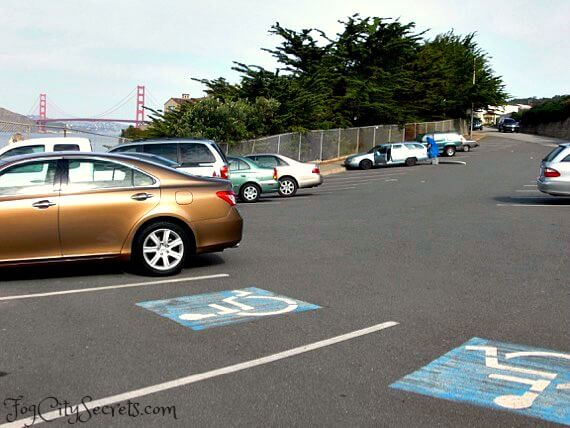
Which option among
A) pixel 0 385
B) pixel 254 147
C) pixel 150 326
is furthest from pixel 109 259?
pixel 254 147

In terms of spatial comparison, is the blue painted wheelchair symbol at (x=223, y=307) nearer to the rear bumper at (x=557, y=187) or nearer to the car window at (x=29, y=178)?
the car window at (x=29, y=178)

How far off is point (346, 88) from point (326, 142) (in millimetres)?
8739

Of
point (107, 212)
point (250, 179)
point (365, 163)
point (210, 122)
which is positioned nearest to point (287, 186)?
point (250, 179)

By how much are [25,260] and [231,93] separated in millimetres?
34835

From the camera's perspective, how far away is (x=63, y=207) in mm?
8375

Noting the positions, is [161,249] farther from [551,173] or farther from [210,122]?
[210,122]

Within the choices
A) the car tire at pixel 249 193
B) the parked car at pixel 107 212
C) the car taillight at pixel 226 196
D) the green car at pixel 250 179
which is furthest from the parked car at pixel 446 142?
the parked car at pixel 107 212

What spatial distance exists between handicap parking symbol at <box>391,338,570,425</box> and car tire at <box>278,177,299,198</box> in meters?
17.4

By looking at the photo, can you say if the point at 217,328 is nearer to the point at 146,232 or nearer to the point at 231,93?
the point at 146,232

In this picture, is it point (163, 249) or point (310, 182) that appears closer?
point (163, 249)

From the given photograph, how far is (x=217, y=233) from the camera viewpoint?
909 cm

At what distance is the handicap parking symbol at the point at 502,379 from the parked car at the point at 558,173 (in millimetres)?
13173

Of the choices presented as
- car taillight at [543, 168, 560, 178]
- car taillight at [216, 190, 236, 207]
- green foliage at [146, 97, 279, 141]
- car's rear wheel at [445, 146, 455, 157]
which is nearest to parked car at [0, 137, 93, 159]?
car taillight at [216, 190, 236, 207]

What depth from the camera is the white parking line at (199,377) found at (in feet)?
14.3
